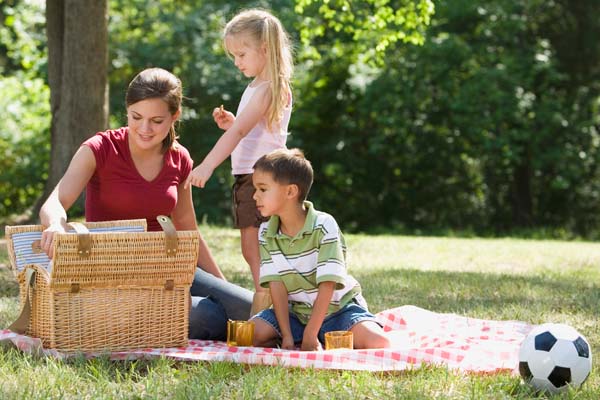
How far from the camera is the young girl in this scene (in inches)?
165

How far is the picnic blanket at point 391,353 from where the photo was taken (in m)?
3.18

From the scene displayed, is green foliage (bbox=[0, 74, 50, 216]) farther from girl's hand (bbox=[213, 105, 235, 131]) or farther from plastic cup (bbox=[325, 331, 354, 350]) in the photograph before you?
plastic cup (bbox=[325, 331, 354, 350])

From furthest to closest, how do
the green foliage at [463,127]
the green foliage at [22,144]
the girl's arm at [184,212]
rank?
the green foliage at [463,127] < the green foliage at [22,144] < the girl's arm at [184,212]

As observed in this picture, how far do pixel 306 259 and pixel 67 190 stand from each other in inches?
42.1

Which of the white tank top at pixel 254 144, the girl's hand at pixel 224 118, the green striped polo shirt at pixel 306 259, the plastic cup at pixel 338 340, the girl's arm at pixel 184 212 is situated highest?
the girl's hand at pixel 224 118

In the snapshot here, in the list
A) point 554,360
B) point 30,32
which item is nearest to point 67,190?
point 554,360

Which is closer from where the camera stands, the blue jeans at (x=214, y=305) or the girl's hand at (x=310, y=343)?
the girl's hand at (x=310, y=343)

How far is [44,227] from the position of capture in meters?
3.62

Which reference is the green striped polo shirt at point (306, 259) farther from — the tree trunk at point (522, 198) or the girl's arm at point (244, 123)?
the tree trunk at point (522, 198)

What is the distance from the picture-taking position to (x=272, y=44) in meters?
4.23

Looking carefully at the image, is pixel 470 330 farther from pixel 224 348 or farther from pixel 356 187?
pixel 356 187

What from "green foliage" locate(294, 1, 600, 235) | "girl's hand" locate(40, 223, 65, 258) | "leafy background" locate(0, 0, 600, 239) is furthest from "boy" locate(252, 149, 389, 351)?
"green foliage" locate(294, 1, 600, 235)

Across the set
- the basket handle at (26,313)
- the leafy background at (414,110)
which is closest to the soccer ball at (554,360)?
the basket handle at (26,313)

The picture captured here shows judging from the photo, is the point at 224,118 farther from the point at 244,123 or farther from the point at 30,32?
the point at 30,32
